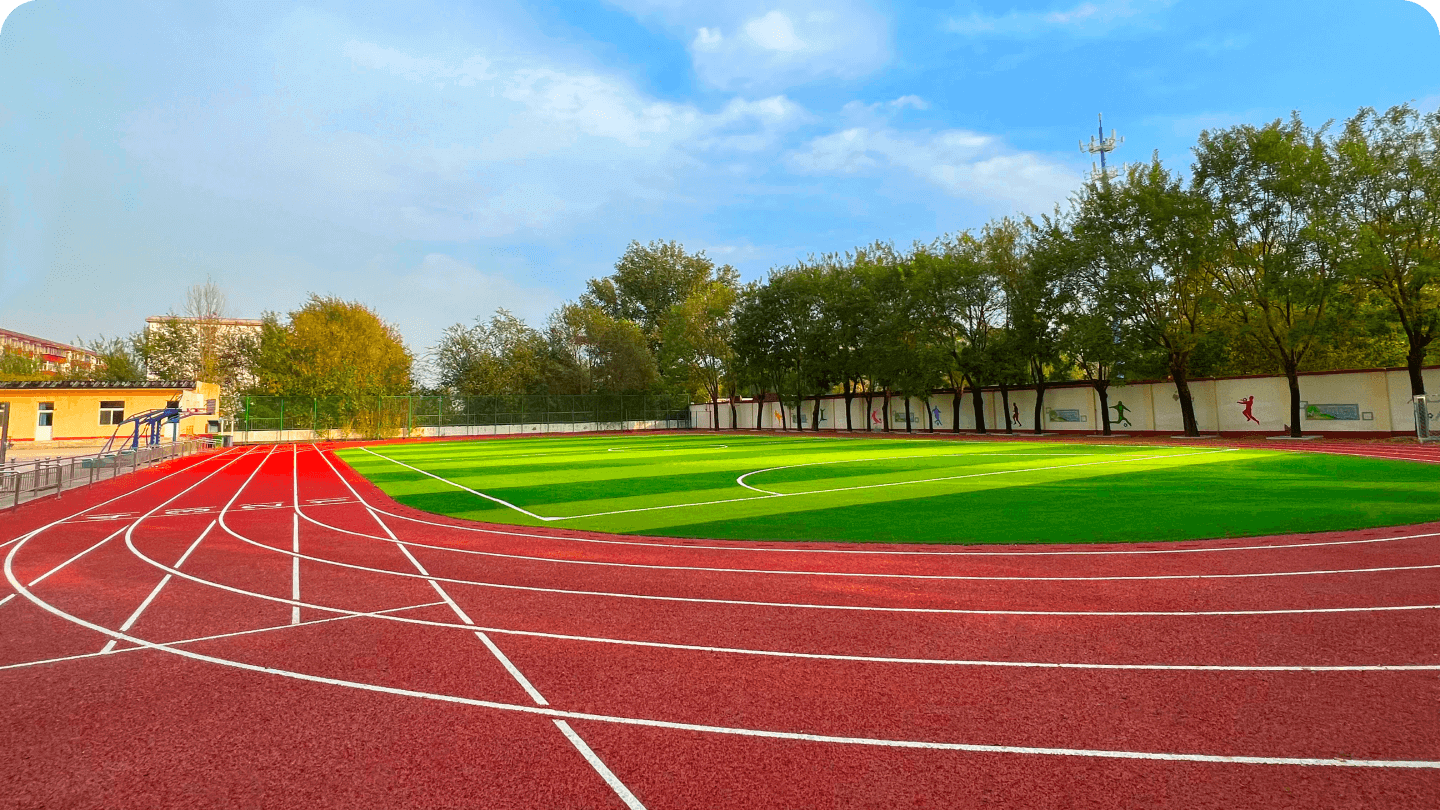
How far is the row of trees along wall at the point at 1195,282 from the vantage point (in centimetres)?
2933

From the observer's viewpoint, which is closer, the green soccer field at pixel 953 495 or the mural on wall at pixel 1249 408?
the green soccer field at pixel 953 495

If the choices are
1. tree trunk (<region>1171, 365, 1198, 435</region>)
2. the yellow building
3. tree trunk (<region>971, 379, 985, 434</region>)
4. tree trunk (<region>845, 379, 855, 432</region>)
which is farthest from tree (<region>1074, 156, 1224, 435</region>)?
the yellow building

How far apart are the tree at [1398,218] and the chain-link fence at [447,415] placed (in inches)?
2236

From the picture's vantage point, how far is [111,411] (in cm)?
4488

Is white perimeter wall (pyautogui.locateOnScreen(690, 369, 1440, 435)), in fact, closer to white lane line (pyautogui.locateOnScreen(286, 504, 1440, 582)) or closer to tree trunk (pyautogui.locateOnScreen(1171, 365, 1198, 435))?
tree trunk (pyautogui.locateOnScreen(1171, 365, 1198, 435))

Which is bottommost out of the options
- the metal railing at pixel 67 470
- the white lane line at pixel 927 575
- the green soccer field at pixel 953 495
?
the green soccer field at pixel 953 495

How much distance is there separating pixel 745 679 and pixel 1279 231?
38553 mm

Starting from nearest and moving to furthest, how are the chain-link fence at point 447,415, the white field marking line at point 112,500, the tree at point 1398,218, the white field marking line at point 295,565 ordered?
the white field marking line at point 295,565, the white field marking line at point 112,500, the tree at point 1398,218, the chain-link fence at point 447,415

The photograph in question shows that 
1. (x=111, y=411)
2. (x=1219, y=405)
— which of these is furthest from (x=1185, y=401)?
(x=111, y=411)

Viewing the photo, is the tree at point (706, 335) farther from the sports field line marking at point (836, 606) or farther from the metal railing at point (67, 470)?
the sports field line marking at point (836, 606)

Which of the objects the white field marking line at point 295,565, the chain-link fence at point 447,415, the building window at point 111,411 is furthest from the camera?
the chain-link fence at point 447,415

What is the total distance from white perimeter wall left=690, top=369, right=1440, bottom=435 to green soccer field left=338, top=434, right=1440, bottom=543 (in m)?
10.00

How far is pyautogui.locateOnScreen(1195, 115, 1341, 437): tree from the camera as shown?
100 ft

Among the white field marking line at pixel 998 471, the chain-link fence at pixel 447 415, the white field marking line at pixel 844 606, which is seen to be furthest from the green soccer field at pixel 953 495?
the chain-link fence at pixel 447 415
